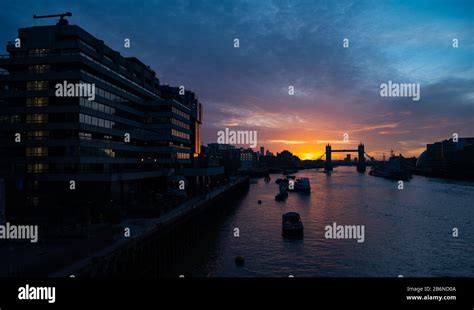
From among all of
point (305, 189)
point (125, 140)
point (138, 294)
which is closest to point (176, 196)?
point (125, 140)

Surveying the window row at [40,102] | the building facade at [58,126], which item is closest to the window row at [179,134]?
the building facade at [58,126]

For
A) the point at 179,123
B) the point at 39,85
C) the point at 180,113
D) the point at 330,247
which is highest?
the point at 180,113

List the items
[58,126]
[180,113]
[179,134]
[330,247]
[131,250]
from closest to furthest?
[131,250] → [330,247] → [58,126] → [179,134] → [180,113]

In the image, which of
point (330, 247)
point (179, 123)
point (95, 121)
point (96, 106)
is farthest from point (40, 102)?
point (330, 247)

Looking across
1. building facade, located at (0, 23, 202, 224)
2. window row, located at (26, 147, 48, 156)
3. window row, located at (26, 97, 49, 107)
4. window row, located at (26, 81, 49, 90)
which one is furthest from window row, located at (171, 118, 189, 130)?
window row, located at (26, 147, 48, 156)

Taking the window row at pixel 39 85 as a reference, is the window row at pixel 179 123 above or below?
below

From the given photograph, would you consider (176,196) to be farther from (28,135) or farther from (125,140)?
(28,135)

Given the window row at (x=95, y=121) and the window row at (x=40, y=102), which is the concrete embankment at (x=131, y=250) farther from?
the window row at (x=40, y=102)

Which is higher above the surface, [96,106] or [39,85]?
[39,85]

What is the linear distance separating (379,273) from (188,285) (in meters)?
30.7

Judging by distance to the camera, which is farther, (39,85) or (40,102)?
(40,102)

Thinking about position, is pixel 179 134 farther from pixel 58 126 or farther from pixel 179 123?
pixel 58 126

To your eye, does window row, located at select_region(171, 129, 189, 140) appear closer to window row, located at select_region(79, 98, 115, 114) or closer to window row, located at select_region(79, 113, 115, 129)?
window row, located at select_region(79, 98, 115, 114)

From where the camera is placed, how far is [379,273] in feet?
101
